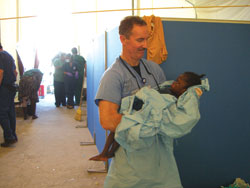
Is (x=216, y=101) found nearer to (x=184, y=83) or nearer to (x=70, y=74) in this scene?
(x=184, y=83)

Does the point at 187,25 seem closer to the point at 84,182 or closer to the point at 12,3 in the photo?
the point at 84,182

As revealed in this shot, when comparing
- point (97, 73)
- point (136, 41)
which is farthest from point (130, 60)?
point (97, 73)

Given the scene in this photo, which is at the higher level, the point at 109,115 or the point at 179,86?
the point at 179,86

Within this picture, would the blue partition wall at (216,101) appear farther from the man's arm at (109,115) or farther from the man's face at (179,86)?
the man's arm at (109,115)

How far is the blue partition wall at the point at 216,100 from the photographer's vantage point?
2.16 m

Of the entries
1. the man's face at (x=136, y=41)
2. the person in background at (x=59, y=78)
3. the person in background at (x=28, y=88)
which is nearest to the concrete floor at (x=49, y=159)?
the person in background at (x=28, y=88)

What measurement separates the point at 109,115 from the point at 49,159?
2.48 m

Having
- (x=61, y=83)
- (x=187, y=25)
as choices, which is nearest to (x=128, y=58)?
(x=187, y=25)

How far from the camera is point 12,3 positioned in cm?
679

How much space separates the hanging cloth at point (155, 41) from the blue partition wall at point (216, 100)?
0.37ft

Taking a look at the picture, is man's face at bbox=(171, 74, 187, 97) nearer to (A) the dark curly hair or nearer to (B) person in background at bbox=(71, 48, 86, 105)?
(A) the dark curly hair

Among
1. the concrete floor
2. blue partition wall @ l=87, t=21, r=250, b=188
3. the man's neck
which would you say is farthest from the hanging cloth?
the concrete floor

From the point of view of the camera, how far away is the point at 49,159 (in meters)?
3.37

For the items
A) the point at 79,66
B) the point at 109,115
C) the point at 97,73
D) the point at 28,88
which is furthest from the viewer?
the point at 79,66
